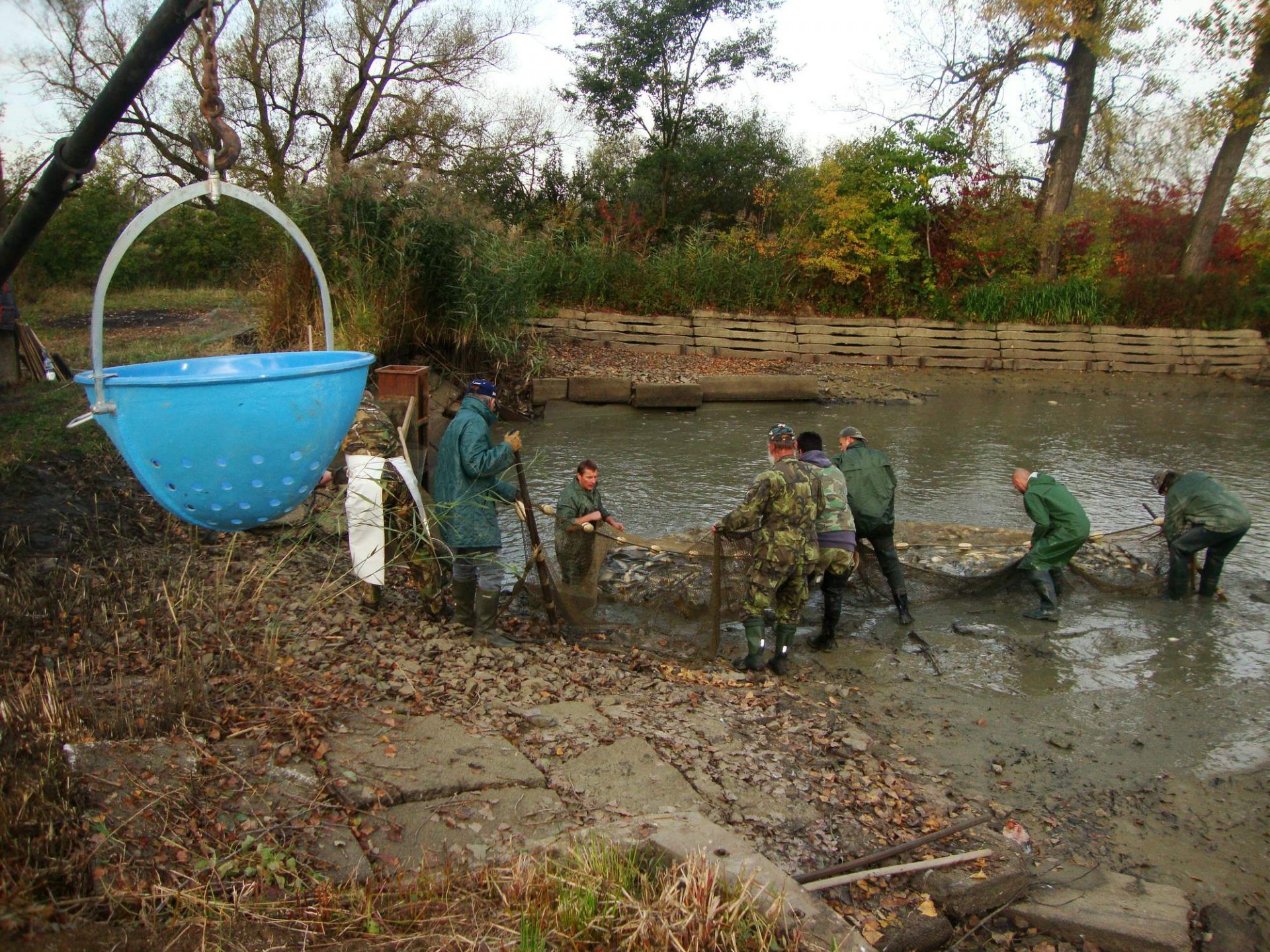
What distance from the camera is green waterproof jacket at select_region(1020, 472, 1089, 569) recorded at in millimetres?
7855

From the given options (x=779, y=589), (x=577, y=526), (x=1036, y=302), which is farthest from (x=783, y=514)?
(x=1036, y=302)

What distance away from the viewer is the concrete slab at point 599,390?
52.2ft

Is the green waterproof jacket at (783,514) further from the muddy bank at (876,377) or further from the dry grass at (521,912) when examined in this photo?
the muddy bank at (876,377)

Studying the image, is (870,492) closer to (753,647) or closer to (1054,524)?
(1054,524)

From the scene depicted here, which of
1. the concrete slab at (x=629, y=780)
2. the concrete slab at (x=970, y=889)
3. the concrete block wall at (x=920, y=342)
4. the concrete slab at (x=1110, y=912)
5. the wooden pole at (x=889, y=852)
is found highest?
the concrete block wall at (x=920, y=342)

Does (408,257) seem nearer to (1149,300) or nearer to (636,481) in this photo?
(636,481)

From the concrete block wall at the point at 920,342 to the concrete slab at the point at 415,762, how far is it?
14.7 metres

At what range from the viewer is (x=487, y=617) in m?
6.91

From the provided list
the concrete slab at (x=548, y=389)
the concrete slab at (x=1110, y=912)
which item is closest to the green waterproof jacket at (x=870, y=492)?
the concrete slab at (x=1110, y=912)

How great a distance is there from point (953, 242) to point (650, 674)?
18.7m

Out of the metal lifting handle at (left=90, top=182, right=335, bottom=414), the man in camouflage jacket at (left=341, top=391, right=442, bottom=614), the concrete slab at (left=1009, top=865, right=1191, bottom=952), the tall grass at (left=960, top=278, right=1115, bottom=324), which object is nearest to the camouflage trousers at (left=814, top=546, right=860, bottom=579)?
the man in camouflage jacket at (left=341, top=391, right=442, bottom=614)

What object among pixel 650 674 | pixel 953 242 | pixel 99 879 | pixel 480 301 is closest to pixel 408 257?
pixel 480 301

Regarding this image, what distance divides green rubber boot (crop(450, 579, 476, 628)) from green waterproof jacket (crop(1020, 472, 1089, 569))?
4.72 metres

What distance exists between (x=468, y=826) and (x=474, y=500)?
3.10 meters
